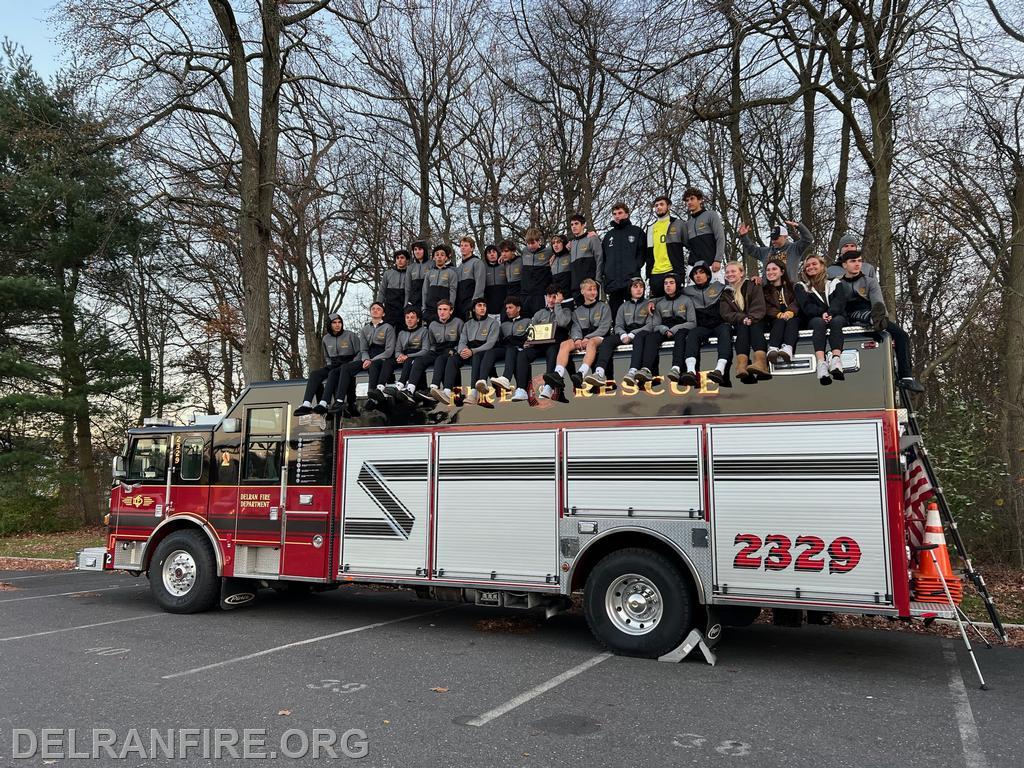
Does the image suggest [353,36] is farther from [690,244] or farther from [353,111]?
[690,244]

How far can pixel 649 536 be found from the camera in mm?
7246

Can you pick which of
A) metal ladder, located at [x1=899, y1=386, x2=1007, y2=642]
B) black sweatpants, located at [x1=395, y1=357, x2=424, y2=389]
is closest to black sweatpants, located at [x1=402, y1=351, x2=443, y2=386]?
black sweatpants, located at [x1=395, y1=357, x2=424, y2=389]

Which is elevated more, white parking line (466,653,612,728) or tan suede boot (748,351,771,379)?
tan suede boot (748,351,771,379)

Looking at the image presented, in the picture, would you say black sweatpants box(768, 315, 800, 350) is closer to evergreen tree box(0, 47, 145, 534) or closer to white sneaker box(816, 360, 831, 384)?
white sneaker box(816, 360, 831, 384)

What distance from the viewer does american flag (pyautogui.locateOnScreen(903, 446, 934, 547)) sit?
668cm

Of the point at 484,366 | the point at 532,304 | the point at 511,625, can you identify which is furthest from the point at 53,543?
the point at 484,366

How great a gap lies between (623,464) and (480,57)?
55.0ft

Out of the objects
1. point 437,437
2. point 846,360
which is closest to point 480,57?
point 437,437

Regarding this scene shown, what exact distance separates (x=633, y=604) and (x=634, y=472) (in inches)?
50.5

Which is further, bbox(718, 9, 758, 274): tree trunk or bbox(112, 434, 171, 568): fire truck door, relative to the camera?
bbox(718, 9, 758, 274): tree trunk

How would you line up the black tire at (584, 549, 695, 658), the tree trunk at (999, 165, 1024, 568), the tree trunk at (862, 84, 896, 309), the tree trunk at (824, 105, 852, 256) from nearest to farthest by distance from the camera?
the black tire at (584, 549, 695, 658) → the tree trunk at (999, 165, 1024, 568) → the tree trunk at (862, 84, 896, 309) → the tree trunk at (824, 105, 852, 256)

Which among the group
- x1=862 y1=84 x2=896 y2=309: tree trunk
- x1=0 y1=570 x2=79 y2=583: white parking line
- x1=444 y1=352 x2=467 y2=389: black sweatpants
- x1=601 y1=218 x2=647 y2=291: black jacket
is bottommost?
x1=0 y1=570 x2=79 y2=583: white parking line

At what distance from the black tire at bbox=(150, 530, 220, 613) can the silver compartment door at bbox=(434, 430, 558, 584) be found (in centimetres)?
333

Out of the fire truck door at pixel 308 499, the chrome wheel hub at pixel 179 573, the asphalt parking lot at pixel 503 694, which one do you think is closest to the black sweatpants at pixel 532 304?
the fire truck door at pixel 308 499
